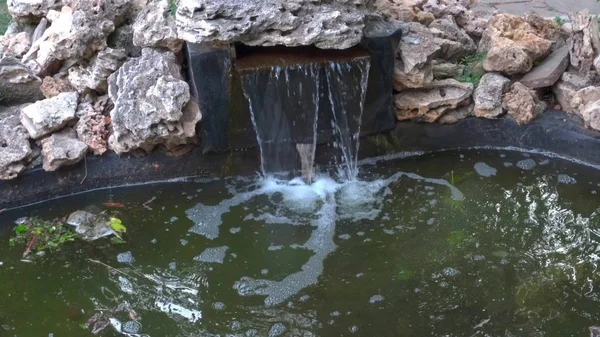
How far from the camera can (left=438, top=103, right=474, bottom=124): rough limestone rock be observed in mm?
5207

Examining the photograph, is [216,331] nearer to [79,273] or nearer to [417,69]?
[79,273]

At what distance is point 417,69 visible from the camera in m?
4.95

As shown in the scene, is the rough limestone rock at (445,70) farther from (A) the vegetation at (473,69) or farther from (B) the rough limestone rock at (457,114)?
(B) the rough limestone rock at (457,114)

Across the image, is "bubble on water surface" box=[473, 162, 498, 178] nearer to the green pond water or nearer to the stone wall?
the green pond water

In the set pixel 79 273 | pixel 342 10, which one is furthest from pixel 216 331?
pixel 342 10

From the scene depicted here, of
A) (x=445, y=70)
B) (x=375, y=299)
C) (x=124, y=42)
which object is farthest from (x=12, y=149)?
(x=445, y=70)

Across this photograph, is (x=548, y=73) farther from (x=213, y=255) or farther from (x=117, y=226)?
(x=117, y=226)

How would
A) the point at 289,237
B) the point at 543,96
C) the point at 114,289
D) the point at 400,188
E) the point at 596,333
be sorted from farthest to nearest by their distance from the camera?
1. the point at 543,96
2. the point at 400,188
3. the point at 289,237
4. the point at 114,289
5. the point at 596,333

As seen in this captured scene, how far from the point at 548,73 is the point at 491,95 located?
17.4 inches

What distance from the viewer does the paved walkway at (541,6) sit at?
21.0ft

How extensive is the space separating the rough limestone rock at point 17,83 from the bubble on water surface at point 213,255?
186 centimetres

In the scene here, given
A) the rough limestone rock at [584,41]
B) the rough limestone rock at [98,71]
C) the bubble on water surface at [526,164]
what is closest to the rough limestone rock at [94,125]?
the rough limestone rock at [98,71]

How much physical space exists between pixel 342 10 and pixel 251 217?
1462mm

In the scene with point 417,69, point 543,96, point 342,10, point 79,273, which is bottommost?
point 79,273
